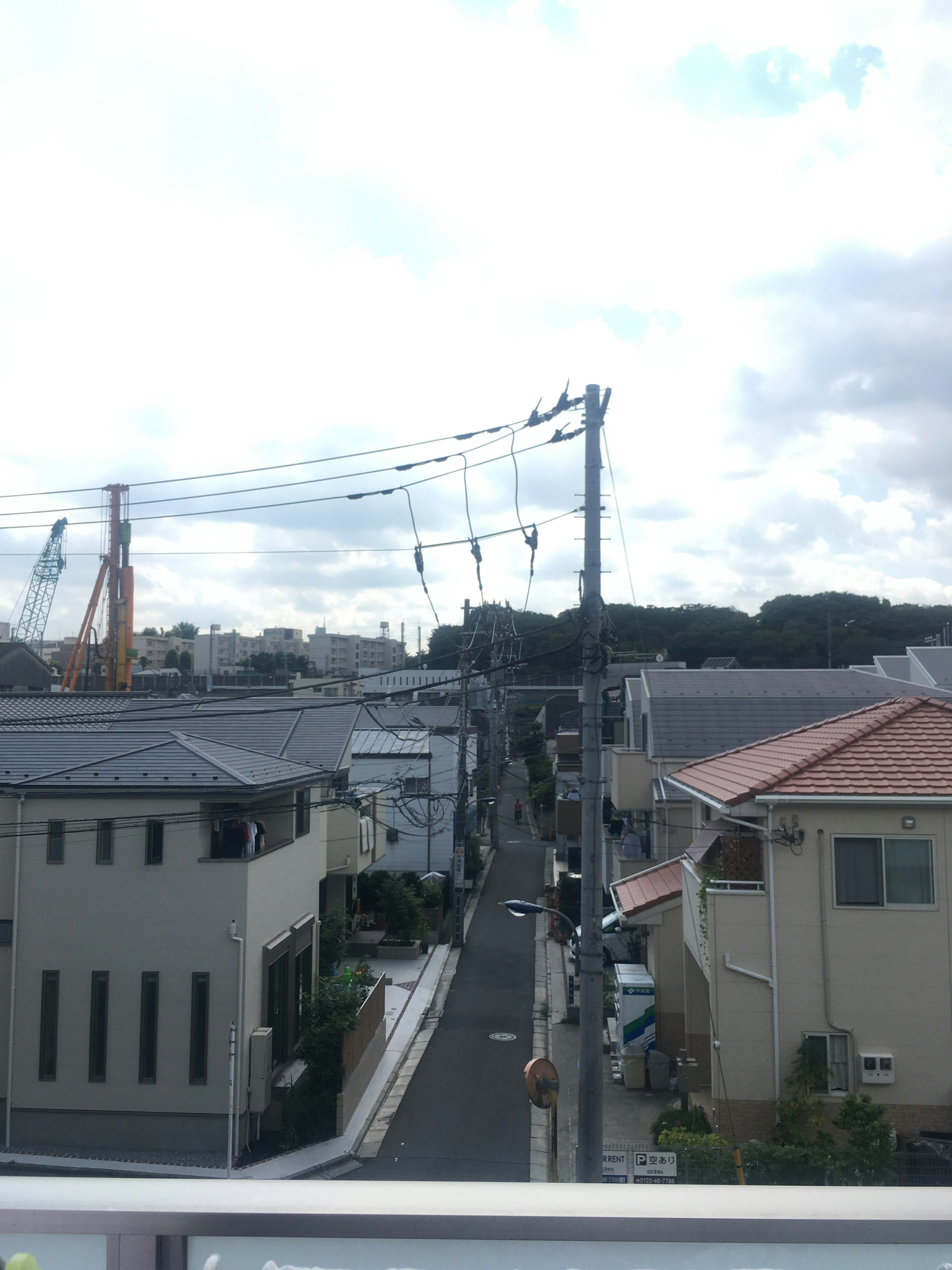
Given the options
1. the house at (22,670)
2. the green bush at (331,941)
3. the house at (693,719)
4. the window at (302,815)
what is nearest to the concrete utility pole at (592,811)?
the window at (302,815)

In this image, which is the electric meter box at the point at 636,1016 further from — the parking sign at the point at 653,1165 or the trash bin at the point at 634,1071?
the parking sign at the point at 653,1165

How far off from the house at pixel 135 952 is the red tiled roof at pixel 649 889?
5.88 metres

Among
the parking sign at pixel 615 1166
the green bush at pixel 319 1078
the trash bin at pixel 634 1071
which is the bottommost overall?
the trash bin at pixel 634 1071

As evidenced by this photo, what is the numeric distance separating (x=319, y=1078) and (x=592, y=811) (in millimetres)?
6692

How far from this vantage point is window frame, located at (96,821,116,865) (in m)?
11.8

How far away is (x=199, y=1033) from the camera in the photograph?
11.4m

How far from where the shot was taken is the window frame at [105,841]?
464 inches

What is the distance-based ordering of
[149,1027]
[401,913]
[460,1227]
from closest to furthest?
[460,1227] → [149,1027] → [401,913]

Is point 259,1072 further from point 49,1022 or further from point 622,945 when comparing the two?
point 622,945

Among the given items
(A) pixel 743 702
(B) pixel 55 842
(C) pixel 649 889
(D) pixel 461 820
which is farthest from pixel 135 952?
(A) pixel 743 702

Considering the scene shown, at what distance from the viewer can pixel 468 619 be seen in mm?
24906

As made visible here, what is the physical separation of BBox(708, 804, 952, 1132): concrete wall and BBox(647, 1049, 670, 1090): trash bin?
4509 millimetres

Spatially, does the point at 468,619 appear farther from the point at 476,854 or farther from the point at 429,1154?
the point at 429,1154

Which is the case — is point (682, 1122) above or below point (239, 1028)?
below
